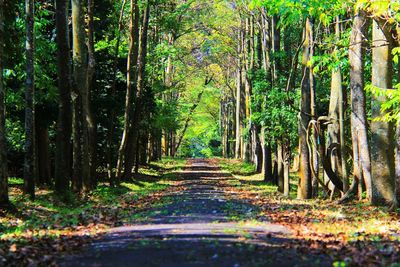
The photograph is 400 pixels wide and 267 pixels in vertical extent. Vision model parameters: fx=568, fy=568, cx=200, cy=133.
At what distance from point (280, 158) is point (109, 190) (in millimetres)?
8363

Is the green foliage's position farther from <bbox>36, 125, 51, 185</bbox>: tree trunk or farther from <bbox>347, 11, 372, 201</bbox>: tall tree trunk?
<bbox>36, 125, 51, 185</bbox>: tree trunk

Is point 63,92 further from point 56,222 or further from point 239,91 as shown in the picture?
point 239,91

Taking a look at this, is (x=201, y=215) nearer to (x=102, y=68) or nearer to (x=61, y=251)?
(x=61, y=251)

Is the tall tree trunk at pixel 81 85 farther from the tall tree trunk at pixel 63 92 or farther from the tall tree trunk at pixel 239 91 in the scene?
the tall tree trunk at pixel 239 91

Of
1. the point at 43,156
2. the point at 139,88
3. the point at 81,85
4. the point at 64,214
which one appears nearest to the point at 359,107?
the point at 64,214

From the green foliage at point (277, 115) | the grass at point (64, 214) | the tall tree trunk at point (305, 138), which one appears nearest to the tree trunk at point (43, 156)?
the grass at point (64, 214)

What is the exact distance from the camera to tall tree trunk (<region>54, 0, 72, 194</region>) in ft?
60.7

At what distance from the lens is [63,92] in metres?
18.8

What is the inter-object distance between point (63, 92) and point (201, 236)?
10.5 metres

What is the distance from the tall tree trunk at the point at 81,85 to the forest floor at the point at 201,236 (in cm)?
410

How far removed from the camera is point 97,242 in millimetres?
9727

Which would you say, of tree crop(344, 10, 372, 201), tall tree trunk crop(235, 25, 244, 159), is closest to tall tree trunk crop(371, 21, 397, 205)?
tree crop(344, 10, 372, 201)

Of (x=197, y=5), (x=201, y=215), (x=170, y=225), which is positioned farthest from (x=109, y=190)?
(x=197, y=5)

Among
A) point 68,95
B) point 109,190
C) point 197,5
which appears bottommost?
point 109,190
